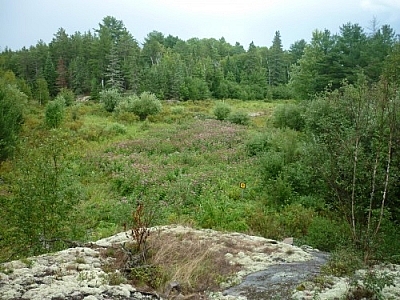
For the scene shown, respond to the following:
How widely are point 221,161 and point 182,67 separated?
150ft

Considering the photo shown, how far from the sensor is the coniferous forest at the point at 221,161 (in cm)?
955

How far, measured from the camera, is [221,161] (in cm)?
2277

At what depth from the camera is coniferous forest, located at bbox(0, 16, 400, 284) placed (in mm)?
9547

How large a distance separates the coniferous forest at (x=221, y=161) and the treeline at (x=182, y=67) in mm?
304

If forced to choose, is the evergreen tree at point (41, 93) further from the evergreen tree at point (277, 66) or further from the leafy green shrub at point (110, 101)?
the evergreen tree at point (277, 66)

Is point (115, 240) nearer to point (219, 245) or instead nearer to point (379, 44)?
point (219, 245)

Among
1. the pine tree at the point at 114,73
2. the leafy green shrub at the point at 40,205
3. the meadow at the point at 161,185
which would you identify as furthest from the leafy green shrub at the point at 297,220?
the pine tree at the point at 114,73

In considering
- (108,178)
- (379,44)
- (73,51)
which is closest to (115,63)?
(73,51)

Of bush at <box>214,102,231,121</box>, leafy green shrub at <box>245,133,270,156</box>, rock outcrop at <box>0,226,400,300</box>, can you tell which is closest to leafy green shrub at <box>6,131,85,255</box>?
rock outcrop at <box>0,226,400,300</box>

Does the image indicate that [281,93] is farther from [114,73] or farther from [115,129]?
[115,129]

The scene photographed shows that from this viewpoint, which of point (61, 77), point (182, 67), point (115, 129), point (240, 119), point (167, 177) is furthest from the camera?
point (182, 67)

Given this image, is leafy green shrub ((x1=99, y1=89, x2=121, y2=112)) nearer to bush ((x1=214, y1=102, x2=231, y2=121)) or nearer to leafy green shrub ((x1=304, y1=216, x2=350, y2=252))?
bush ((x1=214, y1=102, x2=231, y2=121))

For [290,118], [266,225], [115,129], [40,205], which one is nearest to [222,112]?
[115,129]

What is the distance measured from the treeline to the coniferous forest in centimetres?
30
